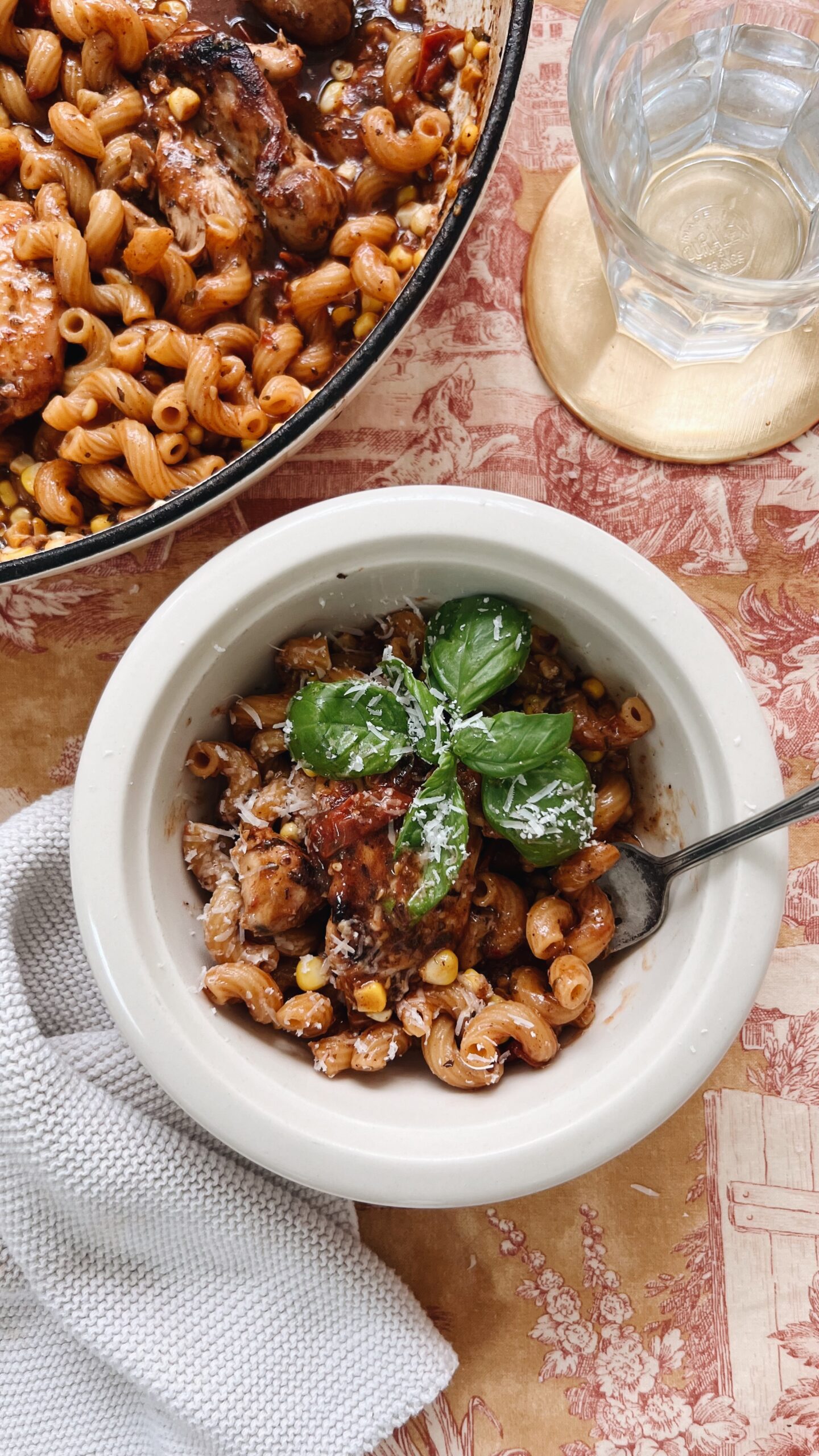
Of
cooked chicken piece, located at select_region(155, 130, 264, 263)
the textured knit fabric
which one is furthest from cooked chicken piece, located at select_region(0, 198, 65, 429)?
the textured knit fabric

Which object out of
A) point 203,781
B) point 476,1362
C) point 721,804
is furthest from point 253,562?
point 476,1362

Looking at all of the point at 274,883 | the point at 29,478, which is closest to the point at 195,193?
the point at 29,478

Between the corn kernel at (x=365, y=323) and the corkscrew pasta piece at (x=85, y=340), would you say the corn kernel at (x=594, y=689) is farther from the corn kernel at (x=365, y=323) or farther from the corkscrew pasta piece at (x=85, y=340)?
the corkscrew pasta piece at (x=85, y=340)

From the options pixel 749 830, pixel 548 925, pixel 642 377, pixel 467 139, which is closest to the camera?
pixel 749 830

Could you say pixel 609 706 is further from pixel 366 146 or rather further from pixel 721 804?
pixel 366 146

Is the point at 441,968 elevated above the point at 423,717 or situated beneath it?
situated beneath

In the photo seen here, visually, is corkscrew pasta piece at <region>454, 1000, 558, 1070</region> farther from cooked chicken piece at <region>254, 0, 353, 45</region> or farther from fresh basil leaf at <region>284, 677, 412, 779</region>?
cooked chicken piece at <region>254, 0, 353, 45</region>

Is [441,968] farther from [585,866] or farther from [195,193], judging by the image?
[195,193]
